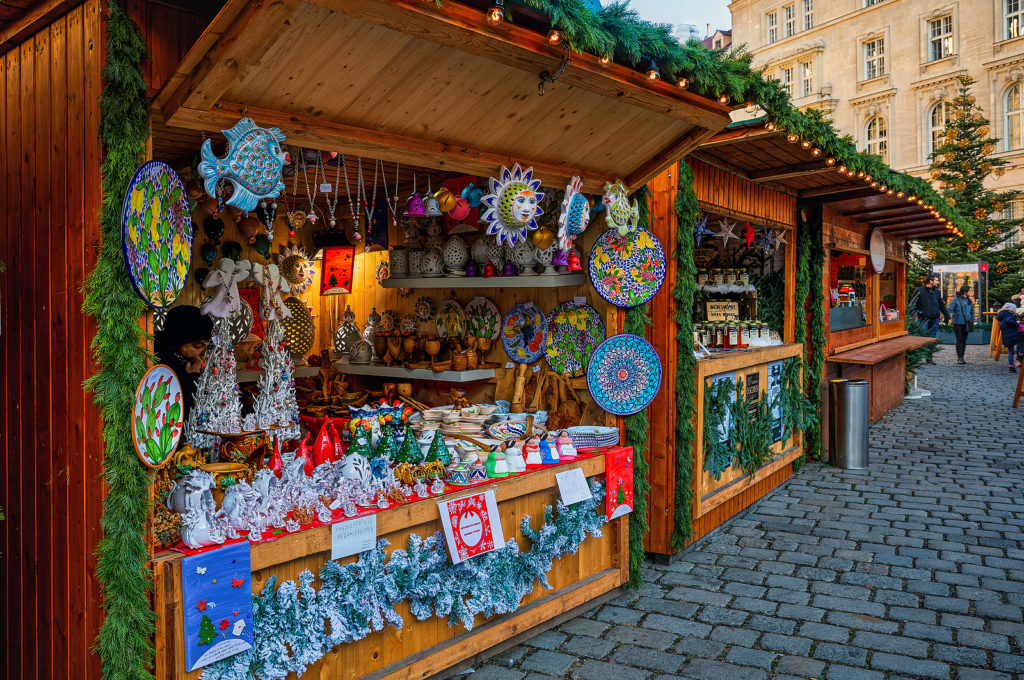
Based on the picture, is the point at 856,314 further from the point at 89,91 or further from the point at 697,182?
the point at 89,91

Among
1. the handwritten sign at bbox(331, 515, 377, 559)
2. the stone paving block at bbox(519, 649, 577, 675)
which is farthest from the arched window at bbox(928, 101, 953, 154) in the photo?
the handwritten sign at bbox(331, 515, 377, 559)

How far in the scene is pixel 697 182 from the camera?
541 centimetres

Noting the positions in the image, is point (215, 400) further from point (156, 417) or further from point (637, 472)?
point (637, 472)

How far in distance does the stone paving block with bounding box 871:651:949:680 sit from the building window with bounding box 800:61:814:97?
36.7m

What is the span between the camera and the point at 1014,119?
28344 millimetres

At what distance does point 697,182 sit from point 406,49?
322cm

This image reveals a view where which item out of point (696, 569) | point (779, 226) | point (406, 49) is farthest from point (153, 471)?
point (779, 226)

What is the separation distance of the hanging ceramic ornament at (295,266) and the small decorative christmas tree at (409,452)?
2820 mm

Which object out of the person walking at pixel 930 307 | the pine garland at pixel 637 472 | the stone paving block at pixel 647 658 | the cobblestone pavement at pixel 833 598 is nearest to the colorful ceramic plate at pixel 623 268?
the pine garland at pixel 637 472

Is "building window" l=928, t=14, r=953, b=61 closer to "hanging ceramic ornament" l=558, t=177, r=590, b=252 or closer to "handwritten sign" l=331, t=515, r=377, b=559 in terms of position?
"hanging ceramic ornament" l=558, t=177, r=590, b=252

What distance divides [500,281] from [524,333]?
16.9 inches

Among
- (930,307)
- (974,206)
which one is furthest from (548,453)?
(974,206)

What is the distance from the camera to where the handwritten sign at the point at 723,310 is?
24.3 feet

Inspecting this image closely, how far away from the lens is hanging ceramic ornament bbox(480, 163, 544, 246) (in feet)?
12.3
